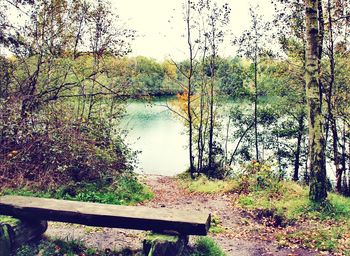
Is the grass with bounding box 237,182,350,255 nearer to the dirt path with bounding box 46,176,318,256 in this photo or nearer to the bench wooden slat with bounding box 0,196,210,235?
the dirt path with bounding box 46,176,318,256

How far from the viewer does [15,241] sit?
537 centimetres

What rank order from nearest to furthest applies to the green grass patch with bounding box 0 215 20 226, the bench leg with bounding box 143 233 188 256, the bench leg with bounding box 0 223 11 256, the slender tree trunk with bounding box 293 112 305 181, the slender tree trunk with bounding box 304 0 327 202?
the bench leg with bounding box 143 233 188 256 < the bench leg with bounding box 0 223 11 256 < the green grass patch with bounding box 0 215 20 226 < the slender tree trunk with bounding box 304 0 327 202 < the slender tree trunk with bounding box 293 112 305 181

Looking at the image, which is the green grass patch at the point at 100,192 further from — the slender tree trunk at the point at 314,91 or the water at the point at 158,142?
the water at the point at 158,142

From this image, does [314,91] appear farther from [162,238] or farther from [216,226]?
[162,238]

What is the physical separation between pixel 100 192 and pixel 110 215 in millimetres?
4792

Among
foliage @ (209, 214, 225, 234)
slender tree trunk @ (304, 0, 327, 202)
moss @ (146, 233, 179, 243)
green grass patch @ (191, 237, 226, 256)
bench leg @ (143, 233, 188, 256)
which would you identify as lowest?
foliage @ (209, 214, 225, 234)

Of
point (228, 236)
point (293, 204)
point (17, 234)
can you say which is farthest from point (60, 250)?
point (293, 204)

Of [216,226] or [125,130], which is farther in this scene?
[125,130]

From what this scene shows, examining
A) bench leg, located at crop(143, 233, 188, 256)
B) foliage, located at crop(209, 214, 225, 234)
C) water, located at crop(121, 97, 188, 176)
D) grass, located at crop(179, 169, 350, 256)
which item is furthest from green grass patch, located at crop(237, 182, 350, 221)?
water, located at crop(121, 97, 188, 176)

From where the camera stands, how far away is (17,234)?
17.7 feet

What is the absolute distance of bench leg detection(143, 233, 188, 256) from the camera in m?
4.91

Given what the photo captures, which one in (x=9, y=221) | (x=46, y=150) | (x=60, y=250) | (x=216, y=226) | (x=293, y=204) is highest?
(x=46, y=150)

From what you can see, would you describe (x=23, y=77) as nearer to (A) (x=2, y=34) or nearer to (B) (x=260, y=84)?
(A) (x=2, y=34)

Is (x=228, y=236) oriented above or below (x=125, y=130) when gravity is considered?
below
